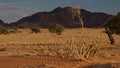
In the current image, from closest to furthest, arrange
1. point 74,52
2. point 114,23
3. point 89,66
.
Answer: point 89,66 → point 74,52 → point 114,23

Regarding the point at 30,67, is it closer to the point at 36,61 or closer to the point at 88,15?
the point at 36,61

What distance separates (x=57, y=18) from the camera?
183 metres

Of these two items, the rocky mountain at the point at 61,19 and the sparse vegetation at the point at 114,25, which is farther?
the rocky mountain at the point at 61,19

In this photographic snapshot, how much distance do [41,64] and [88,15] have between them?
176 meters

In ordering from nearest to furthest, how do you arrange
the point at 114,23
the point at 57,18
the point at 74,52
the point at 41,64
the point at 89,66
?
the point at 89,66
the point at 41,64
the point at 74,52
the point at 114,23
the point at 57,18

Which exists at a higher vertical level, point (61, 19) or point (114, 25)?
point (114, 25)

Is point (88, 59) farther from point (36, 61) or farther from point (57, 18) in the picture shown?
point (57, 18)

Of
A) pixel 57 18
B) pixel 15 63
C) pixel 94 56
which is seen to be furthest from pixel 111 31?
pixel 57 18

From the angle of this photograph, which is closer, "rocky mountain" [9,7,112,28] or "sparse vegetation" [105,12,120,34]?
"sparse vegetation" [105,12,120,34]

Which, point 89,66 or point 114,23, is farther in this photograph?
point 114,23

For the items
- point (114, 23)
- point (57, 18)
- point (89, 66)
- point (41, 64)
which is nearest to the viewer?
point (89, 66)

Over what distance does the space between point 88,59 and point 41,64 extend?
2348 mm

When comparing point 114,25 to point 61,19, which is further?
point 61,19

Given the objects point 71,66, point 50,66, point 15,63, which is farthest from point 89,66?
point 15,63
